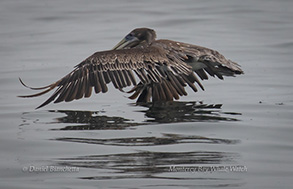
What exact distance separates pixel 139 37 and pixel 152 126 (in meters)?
2.76

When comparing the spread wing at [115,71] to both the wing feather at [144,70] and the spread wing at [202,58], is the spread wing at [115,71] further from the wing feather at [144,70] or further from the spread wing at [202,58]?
the spread wing at [202,58]

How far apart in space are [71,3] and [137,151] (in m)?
17.2

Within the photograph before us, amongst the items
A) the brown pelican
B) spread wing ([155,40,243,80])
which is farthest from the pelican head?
spread wing ([155,40,243,80])

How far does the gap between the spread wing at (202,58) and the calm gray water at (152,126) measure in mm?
483

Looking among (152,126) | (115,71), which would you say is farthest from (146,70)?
(152,126)

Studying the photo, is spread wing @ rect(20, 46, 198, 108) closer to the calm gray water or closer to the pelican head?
the calm gray water

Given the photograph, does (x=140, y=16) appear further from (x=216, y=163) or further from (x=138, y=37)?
(x=216, y=163)

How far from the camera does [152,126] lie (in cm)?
834

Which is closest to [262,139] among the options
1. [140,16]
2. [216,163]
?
[216,163]

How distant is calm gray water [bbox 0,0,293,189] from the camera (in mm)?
6277

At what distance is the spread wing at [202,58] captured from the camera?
392 inches

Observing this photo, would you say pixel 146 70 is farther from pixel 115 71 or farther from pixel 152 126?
pixel 152 126

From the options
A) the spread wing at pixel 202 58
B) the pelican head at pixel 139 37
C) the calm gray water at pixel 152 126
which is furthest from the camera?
the pelican head at pixel 139 37

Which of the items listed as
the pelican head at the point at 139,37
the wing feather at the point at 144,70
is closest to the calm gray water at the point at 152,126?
the wing feather at the point at 144,70
